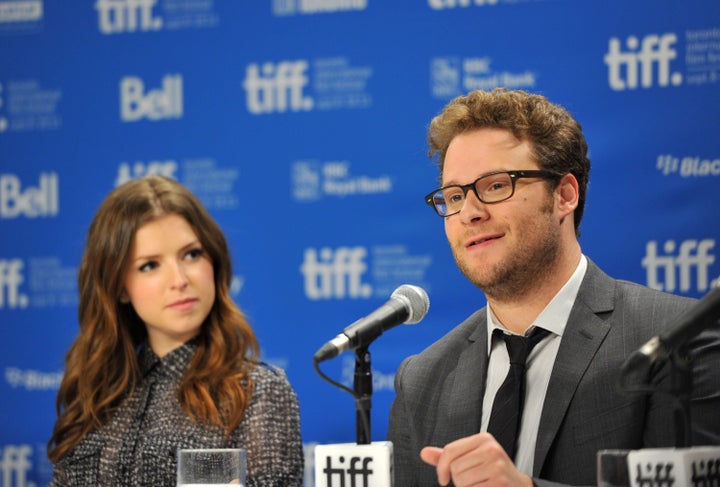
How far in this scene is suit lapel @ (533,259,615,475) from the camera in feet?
7.97

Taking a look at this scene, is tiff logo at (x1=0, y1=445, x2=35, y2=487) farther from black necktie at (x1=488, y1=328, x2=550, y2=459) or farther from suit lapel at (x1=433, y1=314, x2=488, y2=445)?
black necktie at (x1=488, y1=328, x2=550, y2=459)

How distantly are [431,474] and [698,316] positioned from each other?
112 centimetres

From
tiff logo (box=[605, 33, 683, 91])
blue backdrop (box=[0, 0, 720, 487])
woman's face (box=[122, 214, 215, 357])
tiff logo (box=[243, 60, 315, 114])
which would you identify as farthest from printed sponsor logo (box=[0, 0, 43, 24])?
tiff logo (box=[605, 33, 683, 91])

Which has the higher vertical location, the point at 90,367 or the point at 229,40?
the point at 229,40

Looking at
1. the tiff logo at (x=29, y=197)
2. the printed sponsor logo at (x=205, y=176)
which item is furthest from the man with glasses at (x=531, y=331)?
the tiff logo at (x=29, y=197)

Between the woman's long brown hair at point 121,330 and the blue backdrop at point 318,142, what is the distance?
0.60 meters

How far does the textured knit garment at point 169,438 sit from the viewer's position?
313cm

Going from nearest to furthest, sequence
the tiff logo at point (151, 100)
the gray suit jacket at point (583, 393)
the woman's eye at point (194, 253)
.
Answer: the gray suit jacket at point (583, 393)
the woman's eye at point (194, 253)
the tiff logo at point (151, 100)

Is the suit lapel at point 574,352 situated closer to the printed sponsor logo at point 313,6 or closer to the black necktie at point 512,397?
the black necktie at point 512,397

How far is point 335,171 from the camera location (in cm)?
396

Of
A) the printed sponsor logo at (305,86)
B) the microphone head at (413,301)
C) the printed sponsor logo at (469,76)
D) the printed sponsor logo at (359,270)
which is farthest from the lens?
the printed sponsor logo at (305,86)

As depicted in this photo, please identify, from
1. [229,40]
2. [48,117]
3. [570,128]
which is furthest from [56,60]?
[570,128]

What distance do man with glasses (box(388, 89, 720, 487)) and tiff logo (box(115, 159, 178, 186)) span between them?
1.66 meters

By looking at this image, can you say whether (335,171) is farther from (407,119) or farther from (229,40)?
(229,40)
